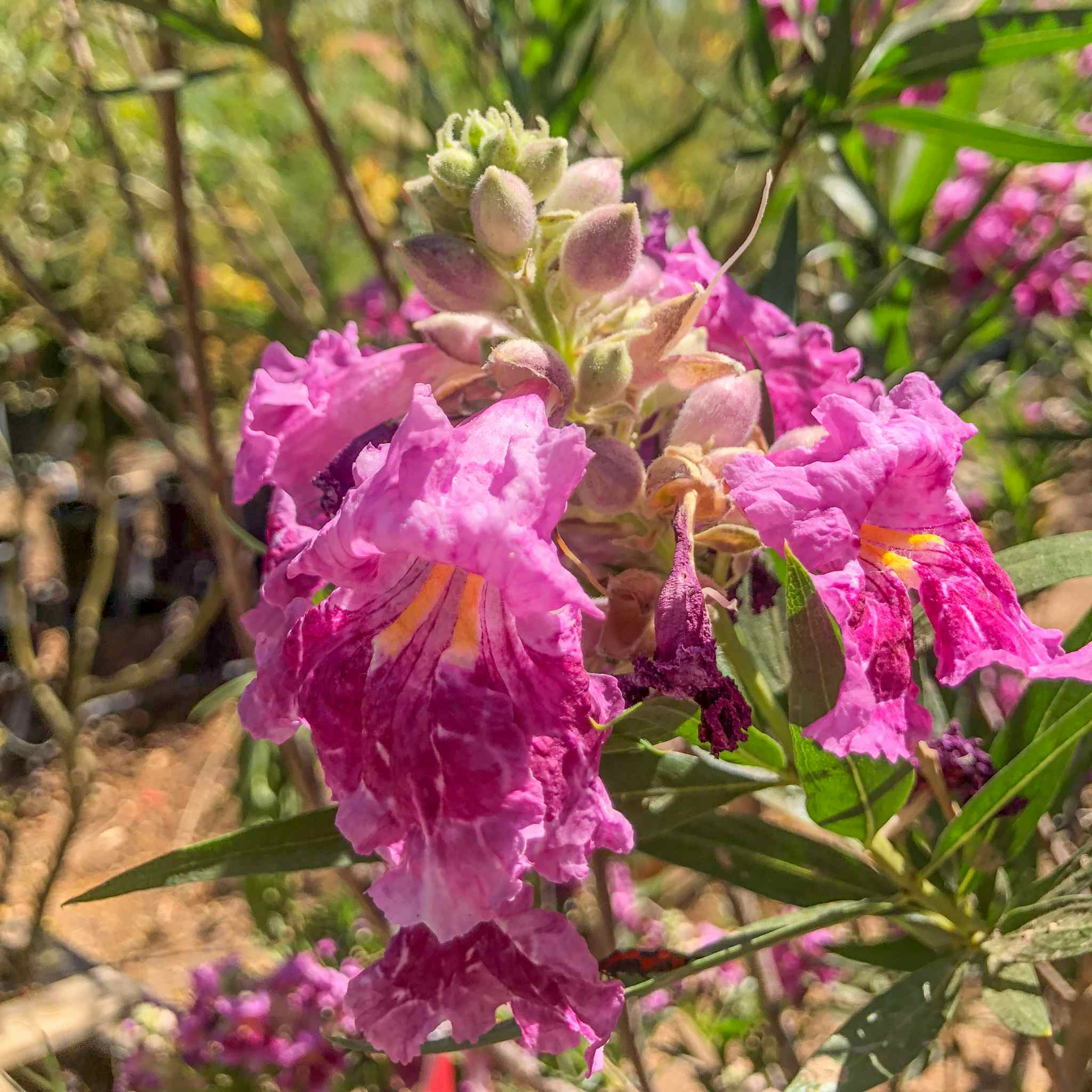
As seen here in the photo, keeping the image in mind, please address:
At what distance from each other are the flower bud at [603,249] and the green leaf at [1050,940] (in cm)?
50

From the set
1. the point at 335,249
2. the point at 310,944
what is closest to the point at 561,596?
the point at 310,944

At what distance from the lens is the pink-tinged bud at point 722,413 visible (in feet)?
2.06

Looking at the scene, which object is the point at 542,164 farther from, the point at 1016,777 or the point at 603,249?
the point at 1016,777

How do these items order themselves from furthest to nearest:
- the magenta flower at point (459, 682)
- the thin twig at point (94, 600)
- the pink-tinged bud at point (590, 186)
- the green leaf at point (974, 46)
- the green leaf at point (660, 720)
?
the thin twig at point (94, 600) → the green leaf at point (974, 46) → the pink-tinged bud at point (590, 186) → the green leaf at point (660, 720) → the magenta flower at point (459, 682)

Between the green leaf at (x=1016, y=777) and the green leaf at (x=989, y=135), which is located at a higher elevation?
the green leaf at (x=989, y=135)

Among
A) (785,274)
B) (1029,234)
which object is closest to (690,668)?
(785,274)

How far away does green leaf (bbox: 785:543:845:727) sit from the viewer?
558mm

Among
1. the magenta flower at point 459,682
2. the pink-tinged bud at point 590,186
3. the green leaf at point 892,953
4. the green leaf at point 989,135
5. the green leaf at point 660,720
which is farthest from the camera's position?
the green leaf at point 989,135

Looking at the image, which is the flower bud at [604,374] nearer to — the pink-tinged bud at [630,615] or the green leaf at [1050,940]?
the pink-tinged bud at [630,615]

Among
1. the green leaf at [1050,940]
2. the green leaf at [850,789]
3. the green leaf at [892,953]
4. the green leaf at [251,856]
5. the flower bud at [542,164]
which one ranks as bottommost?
the green leaf at [892,953]

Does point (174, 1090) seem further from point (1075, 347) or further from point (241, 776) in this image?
point (1075, 347)

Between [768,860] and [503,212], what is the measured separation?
0.51 metres

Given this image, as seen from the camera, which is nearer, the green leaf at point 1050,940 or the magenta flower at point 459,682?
the magenta flower at point 459,682

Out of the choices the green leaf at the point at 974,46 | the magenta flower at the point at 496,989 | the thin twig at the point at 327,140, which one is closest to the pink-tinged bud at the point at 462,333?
the magenta flower at the point at 496,989
